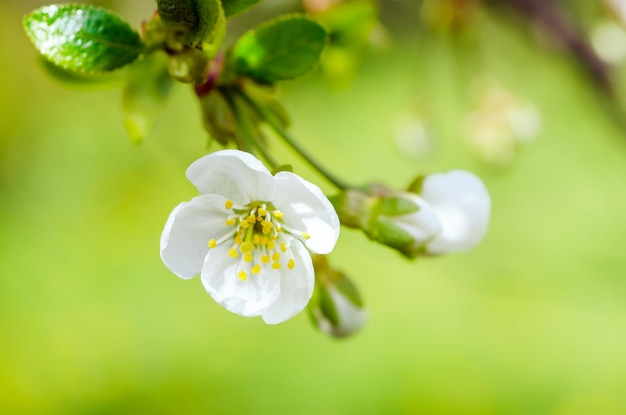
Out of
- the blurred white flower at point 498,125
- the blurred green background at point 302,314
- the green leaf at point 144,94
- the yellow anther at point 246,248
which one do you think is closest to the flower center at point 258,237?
the yellow anther at point 246,248

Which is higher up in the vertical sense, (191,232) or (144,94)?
(144,94)

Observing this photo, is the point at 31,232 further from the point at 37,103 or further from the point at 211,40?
the point at 211,40

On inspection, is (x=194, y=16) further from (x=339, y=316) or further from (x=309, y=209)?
(x=339, y=316)

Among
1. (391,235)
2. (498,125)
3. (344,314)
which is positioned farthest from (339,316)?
(498,125)

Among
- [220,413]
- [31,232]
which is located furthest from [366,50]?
[31,232]

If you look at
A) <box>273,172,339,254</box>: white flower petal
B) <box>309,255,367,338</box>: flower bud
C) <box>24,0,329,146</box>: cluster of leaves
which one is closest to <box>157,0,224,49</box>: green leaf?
<box>24,0,329,146</box>: cluster of leaves

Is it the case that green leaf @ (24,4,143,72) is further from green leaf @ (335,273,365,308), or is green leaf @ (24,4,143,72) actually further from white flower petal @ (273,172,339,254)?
green leaf @ (335,273,365,308)
